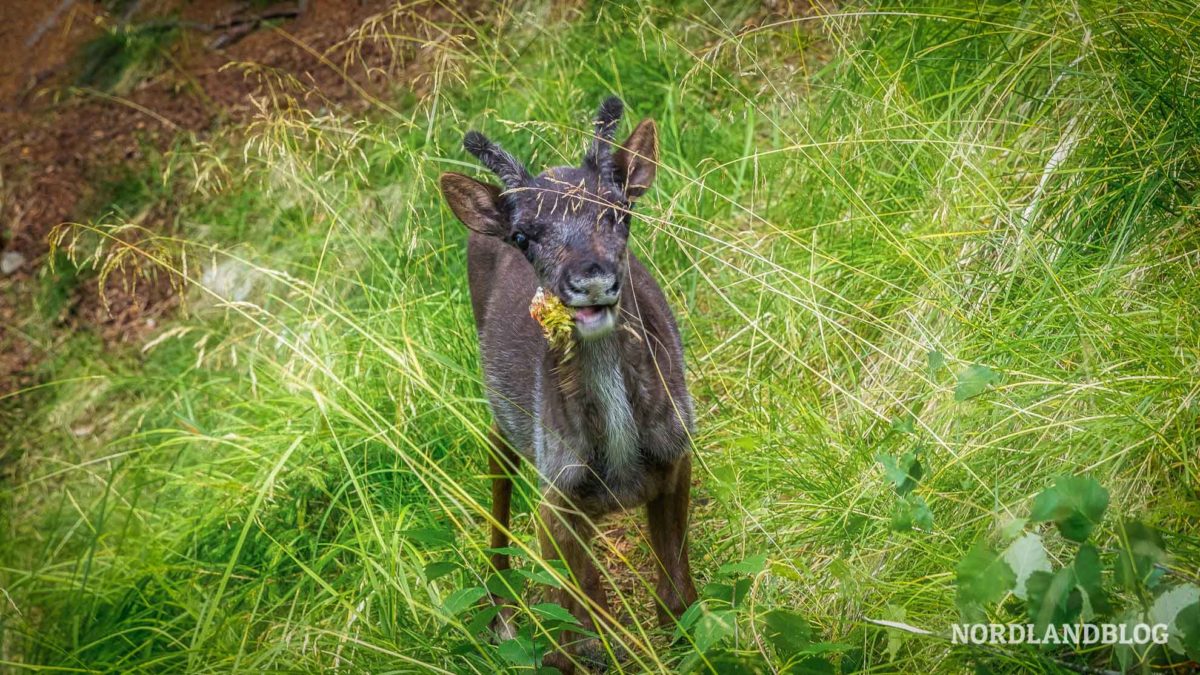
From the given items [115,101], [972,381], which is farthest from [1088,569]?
[115,101]

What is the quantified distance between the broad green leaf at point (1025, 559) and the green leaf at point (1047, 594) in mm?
29

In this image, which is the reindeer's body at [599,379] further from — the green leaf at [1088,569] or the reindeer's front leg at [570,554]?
the green leaf at [1088,569]

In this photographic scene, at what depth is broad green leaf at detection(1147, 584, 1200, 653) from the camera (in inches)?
104

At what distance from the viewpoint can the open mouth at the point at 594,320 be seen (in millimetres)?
3703

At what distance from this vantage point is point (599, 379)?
412cm

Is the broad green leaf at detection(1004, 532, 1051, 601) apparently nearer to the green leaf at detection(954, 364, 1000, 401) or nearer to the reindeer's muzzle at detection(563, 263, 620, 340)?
the green leaf at detection(954, 364, 1000, 401)

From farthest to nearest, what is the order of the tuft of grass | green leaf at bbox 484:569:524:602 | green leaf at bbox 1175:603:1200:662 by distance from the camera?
the tuft of grass → green leaf at bbox 484:569:524:602 → green leaf at bbox 1175:603:1200:662

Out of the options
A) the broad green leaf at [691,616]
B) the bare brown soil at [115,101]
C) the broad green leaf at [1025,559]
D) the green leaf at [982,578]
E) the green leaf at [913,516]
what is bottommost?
the bare brown soil at [115,101]

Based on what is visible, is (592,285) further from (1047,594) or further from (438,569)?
(1047,594)

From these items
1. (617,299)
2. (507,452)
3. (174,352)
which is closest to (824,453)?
(617,299)

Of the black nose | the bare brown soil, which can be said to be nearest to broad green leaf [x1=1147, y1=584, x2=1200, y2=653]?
the black nose

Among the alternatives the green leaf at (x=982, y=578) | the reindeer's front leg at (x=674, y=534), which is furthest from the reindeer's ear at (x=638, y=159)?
the green leaf at (x=982, y=578)

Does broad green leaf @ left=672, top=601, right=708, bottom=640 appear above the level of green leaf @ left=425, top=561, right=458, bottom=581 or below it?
above

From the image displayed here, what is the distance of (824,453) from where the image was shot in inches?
162
